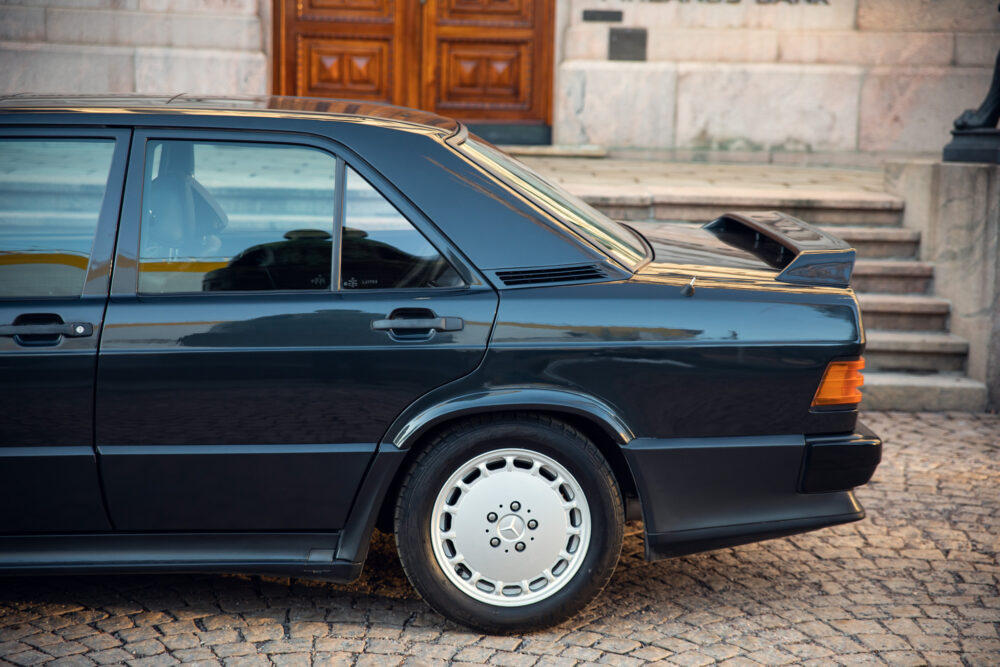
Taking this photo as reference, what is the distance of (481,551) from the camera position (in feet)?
11.6

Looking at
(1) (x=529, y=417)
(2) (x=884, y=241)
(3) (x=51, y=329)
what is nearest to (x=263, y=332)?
(3) (x=51, y=329)

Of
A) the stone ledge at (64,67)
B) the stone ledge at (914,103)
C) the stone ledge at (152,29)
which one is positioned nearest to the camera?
the stone ledge at (64,67)

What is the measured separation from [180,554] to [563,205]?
68.6 inches

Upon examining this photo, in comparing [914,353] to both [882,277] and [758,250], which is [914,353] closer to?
[882,277]

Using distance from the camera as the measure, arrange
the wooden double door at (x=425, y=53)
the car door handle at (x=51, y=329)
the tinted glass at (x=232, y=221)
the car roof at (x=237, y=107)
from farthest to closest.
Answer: the wooden double door at (x=425, y=53) < the car roof at (x=237, y=107) < the tinted glass at (x=232, y=221) < the car door handle at (x=51, y=329)

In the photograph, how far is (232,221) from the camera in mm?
3484

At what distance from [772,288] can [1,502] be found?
2.56 m

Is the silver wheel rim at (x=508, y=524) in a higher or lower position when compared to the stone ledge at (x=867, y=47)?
lower

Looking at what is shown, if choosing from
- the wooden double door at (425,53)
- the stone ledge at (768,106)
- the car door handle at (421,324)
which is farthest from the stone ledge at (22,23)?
the car door handle at (421,324)

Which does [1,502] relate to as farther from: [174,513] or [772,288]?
[772,288]

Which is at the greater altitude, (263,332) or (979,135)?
(979,135)

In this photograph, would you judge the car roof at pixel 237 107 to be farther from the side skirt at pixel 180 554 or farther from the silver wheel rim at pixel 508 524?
the side skirt at pixel 180 554

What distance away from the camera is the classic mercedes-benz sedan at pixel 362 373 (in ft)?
11.1

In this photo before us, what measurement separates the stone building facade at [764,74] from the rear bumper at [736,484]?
7.78 m
